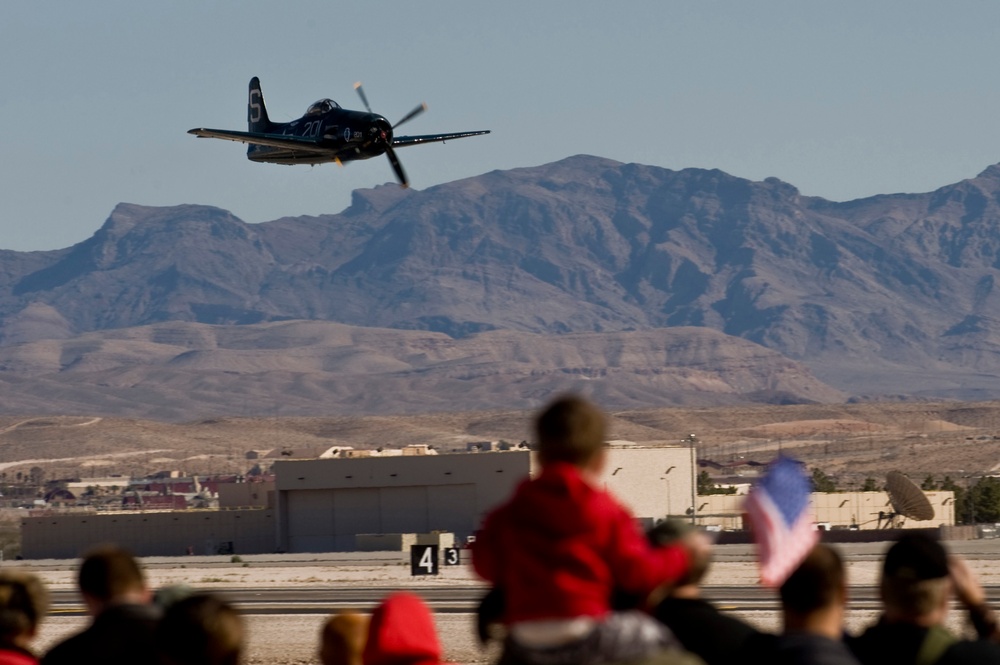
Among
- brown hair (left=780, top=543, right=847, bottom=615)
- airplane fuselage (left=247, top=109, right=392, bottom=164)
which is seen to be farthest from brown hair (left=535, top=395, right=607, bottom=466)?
airplane fuselage (left=247, top=109, right=392, bottom=164)

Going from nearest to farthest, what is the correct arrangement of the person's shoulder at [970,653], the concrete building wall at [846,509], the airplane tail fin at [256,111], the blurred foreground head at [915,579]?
the blurred foreground head at [915,579] < the person's shoulder at [970,653] < the airplane tail fin at [256,111] < the concrete building wall at [846,509]

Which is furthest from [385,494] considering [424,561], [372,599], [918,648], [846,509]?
[918,648]

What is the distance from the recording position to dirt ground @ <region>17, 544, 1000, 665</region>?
32188 millimetres

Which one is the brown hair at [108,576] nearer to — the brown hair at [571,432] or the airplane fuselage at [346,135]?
the brown hair at [571,432]

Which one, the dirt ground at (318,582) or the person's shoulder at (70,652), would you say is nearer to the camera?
the person's shoulder at (70,652)

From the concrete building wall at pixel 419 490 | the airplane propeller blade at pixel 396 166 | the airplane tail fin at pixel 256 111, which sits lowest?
the concrete building wall at pixel 419 490

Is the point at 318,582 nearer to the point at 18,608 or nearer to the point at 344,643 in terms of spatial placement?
the point at 344,643

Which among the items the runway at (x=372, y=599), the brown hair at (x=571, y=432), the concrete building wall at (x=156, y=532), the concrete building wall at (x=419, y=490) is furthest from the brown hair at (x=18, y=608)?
the concrete building wall at (x=156, y=532)

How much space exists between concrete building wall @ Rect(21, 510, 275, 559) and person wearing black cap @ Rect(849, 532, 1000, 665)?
97262 millimetres

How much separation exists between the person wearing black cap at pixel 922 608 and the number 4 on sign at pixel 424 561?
51.3 meters

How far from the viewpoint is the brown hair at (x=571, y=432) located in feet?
25.2

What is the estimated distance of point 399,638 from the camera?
32.2ft

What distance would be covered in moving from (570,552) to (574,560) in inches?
1.5

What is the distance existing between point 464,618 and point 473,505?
62.8 metres
